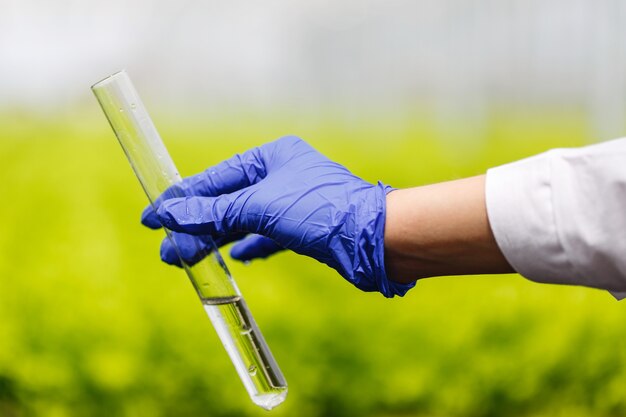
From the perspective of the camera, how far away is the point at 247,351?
120cm

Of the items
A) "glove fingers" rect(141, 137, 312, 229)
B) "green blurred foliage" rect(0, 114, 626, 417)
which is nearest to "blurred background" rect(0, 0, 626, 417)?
"green blurred foliage" rect(0, 114, 626, 417)

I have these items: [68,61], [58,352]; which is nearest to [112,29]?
[68,61]

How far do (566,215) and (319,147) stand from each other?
143cm

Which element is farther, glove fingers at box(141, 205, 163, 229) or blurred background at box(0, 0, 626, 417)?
blurred background at box(0, 0, 626, 417)

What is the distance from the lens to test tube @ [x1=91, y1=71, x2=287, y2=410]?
115 cm

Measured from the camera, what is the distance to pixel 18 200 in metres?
2.17

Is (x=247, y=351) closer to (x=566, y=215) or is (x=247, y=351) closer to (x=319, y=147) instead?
(x=566, y=215)

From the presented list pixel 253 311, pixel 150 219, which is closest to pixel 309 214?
pixel 150 219

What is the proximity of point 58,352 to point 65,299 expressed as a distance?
0.15 meters

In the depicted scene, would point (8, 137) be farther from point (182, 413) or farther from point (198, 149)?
point (182, 413)

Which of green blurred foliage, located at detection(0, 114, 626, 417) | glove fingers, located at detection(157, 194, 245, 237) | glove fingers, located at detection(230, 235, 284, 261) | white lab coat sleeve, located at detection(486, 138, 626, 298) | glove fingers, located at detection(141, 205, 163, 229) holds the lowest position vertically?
green blurred foliage, located at detection(0, 114, 626, 417)

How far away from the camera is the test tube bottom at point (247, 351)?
1.20 m

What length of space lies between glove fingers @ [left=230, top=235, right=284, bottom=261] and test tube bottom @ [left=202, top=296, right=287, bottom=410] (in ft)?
0.69

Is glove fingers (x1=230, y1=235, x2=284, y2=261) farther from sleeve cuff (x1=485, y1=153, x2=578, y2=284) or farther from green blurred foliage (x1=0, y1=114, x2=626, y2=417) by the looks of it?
green blurred foliage (x1=0, y1=114, x2=626, y2=417)
